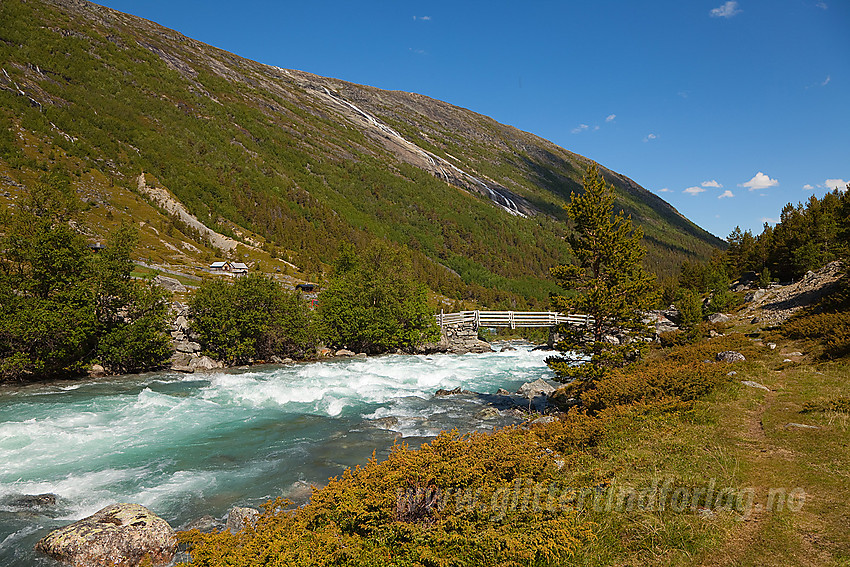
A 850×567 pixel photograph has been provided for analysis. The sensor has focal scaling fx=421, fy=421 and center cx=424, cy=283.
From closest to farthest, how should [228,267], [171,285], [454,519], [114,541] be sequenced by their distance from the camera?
[454,519] < [114,541] < [171,285] < [228,267]

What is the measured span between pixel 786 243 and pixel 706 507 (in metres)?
66.2

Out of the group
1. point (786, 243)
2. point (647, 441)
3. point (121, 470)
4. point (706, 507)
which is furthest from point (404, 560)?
point (786, 243)

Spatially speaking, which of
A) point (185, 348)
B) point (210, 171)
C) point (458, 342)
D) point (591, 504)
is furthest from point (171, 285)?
point (210, 171)

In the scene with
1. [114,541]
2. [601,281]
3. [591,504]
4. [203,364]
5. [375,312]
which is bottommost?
[203,364]

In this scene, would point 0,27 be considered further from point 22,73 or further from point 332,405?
point 332,405

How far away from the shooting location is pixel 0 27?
10581 centimetres

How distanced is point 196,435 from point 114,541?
9.56 m

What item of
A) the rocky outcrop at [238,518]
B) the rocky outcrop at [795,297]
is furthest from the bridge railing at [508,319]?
the rocky outcrop at [238,518]

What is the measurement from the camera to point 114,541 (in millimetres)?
8195

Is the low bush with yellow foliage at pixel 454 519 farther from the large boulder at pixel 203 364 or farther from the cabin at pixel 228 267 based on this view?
the cabin at pixel 228 267

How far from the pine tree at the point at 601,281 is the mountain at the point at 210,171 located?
39135 millimetres

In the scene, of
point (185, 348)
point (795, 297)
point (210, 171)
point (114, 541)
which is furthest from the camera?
point (210, 171)

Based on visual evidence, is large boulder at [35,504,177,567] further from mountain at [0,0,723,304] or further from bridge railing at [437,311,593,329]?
bridge railing at [437,311,593,329]

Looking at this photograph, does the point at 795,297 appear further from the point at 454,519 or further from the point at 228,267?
the point at 228,267
